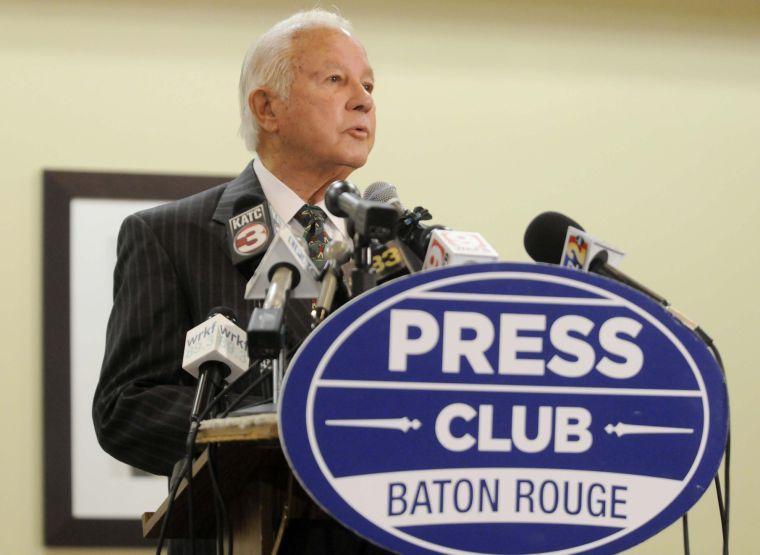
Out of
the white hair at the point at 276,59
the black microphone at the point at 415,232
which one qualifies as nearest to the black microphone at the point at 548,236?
the black microphone at the point at 415,232

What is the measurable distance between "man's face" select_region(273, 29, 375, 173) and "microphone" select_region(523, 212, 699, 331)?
476 millimetres

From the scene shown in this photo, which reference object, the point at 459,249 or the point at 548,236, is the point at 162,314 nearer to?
the point at 548,236

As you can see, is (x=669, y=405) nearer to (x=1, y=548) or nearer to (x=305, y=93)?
(x=305, y=93)

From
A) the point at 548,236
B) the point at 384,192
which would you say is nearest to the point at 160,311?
the point at 384,192

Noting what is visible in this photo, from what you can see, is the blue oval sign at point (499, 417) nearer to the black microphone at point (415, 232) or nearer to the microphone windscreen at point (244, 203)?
the black microphone at point (415, 232)

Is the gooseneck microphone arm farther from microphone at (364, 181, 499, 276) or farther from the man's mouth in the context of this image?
the man's mouth

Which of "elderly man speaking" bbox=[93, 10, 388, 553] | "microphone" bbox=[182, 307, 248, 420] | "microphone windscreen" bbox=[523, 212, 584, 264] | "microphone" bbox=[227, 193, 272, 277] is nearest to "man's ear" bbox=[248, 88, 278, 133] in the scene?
"elderly man speaking" bbox=[93, 10, 388, 553]

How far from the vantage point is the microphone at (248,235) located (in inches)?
71.0

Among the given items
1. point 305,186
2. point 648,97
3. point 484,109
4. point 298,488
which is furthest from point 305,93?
point 648,97

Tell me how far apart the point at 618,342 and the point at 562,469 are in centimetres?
13

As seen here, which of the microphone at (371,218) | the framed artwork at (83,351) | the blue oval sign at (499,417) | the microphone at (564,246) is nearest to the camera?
the blue oval sign at (499,417)

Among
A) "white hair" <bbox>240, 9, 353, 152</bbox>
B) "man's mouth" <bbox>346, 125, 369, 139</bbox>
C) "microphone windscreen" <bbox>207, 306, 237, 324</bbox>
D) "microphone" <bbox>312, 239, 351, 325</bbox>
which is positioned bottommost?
"microphone windscreen" <bbox>207, 306, 237, 324</bbox>

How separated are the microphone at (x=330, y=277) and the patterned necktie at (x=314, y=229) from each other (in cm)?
49

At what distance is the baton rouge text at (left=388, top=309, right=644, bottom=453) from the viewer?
1010 mm
